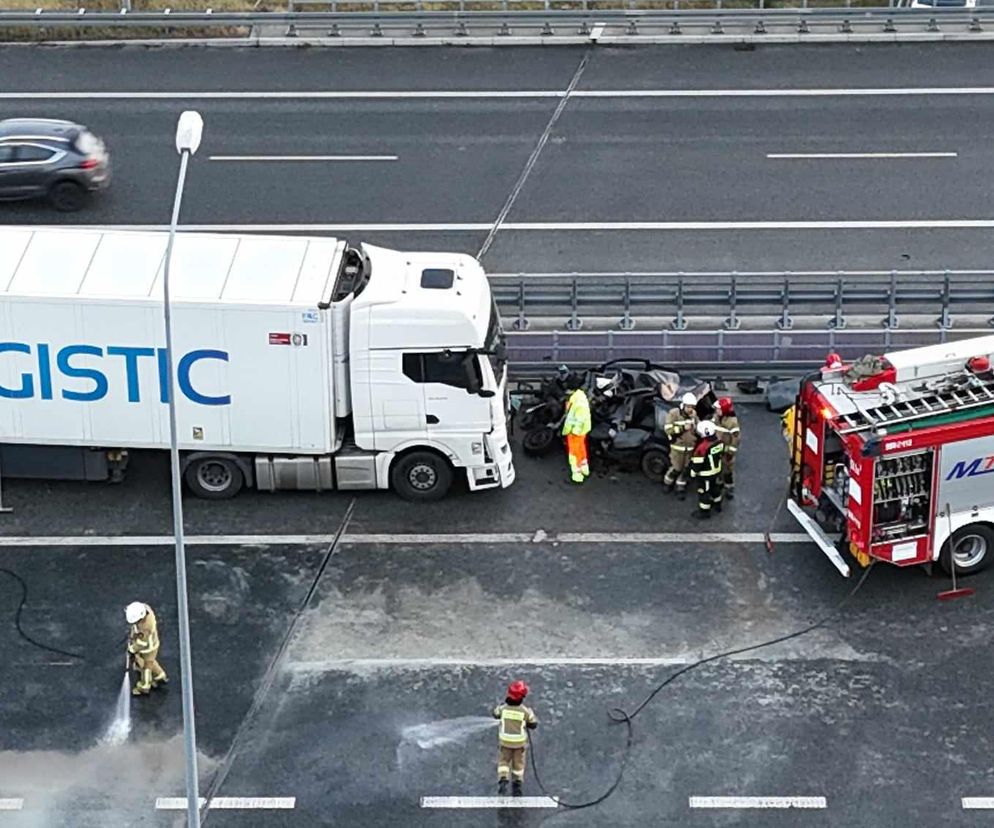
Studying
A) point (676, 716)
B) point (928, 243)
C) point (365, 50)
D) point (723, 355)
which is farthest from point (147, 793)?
point (365, 50)

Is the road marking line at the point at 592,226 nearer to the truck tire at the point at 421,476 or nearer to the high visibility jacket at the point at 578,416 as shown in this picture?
the high visibility jacket at the point at 578,416

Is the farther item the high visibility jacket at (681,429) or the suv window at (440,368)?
the high visibility jacket at (681,429)

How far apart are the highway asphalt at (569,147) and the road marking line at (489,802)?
12.6m

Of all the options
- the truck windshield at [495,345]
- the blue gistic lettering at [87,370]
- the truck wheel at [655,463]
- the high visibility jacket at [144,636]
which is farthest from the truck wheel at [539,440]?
the high visibility jacket at [144,636]

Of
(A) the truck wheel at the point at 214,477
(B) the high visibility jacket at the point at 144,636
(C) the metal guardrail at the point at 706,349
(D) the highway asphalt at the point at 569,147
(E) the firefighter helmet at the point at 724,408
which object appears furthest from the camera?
(D) the highway asphalt at the point at 569,147

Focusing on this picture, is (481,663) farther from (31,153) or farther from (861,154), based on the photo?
(861,154)

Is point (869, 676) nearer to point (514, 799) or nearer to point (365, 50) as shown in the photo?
point (514, 799)

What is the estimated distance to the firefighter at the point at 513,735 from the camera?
17.9 metres

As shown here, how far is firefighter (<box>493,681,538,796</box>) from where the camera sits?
58.6 feet

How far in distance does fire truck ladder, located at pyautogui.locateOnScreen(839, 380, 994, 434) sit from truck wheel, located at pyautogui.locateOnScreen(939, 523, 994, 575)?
1.43 metres

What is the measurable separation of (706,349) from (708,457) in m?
3.79

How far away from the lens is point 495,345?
23.7 metres

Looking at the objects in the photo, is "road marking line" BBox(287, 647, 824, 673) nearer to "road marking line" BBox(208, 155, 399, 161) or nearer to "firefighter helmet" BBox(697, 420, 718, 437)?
"firefighter helmet" BBox(697, 420, 718, 437)

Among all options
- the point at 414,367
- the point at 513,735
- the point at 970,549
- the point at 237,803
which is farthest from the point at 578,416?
the point at 237,803
